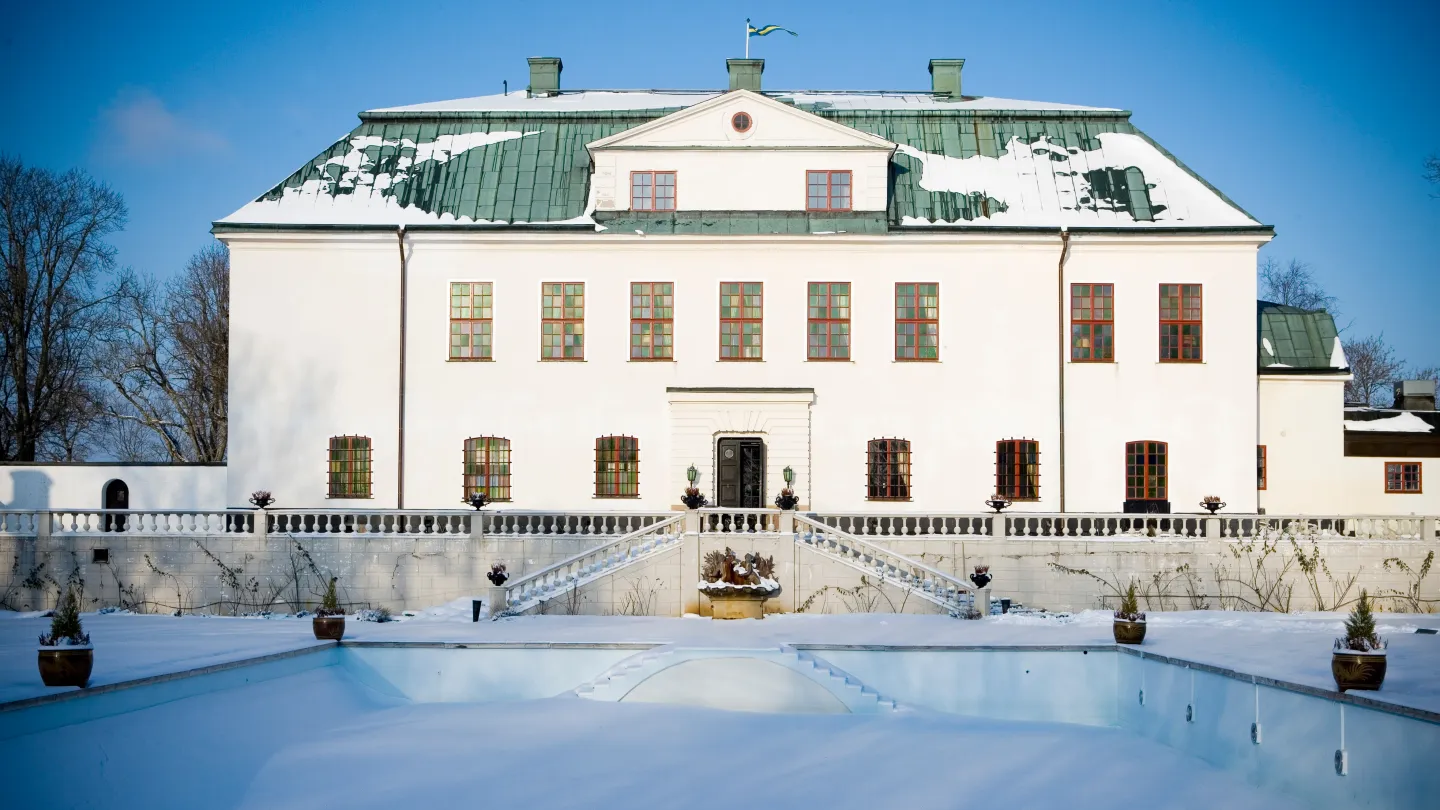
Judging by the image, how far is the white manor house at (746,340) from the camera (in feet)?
98.2

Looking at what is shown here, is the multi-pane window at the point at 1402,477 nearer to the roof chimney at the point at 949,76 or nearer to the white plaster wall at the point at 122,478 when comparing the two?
the roof chimney at the point at 949,76

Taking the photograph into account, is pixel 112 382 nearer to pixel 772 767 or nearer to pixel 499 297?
pixel 499 297

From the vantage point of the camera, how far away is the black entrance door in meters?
30.0

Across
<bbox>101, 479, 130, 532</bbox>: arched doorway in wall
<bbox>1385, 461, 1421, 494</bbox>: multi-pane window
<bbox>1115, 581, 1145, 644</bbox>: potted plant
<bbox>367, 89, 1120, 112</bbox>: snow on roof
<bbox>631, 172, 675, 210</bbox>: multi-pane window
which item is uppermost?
<bbox>367, 89, 1120, 112</bbox>: snow on roof

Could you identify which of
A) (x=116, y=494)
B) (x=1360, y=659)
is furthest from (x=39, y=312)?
(x=1360, y=659)

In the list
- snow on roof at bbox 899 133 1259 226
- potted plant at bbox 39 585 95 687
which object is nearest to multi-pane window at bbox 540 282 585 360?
snow on roof at bbox 899 133 1259 226

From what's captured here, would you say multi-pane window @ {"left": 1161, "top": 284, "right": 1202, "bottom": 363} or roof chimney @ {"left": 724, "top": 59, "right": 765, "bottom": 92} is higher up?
roof chimney @ {"left": 724, "top": 59, "right": 765, "bottom": 92}

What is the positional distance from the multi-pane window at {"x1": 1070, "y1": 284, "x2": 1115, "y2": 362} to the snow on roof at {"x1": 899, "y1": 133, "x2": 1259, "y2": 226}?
1681 millimetres

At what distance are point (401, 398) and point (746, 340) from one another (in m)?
8.45

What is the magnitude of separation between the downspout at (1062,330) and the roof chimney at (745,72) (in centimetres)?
948

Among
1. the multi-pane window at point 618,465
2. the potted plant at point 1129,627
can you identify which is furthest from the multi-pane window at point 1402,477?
the multi-pane window at point 618,465

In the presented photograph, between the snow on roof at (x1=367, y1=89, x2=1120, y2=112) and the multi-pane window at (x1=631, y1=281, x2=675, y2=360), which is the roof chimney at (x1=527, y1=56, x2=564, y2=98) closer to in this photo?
the snow on roof at (x1=367, y1=89, x2=1120, y2=112)

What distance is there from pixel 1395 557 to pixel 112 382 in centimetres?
4228

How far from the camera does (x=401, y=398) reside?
30.2m
